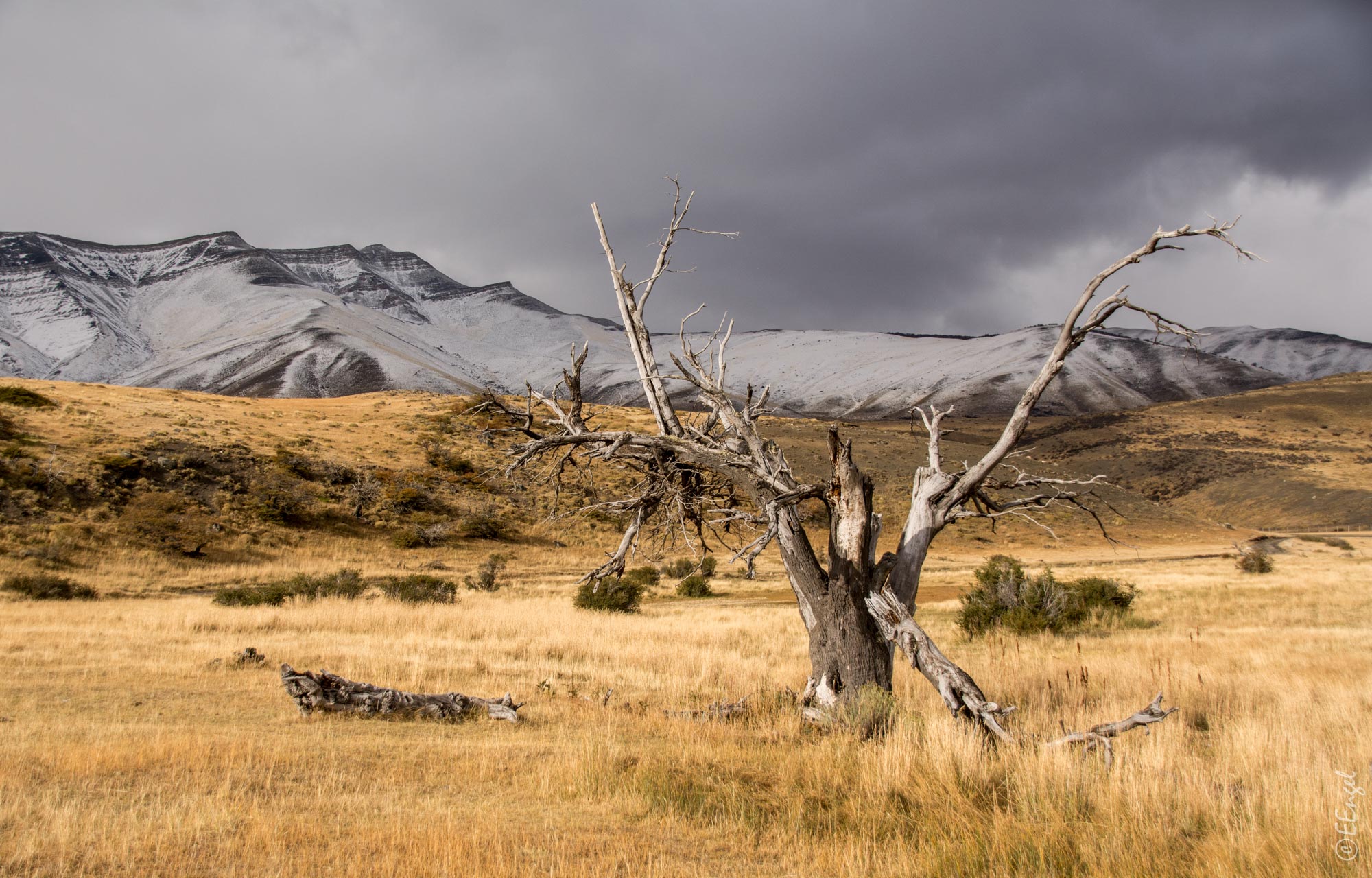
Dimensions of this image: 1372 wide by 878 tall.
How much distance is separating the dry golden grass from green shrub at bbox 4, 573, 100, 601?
373 inches

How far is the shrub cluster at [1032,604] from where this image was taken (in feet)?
50.4

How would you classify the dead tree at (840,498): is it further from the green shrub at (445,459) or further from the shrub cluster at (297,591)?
the green shrub at (445,459)

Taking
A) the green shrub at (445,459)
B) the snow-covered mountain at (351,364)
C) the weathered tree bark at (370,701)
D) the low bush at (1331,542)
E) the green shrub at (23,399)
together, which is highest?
the snow-covered mountain at (351,364)

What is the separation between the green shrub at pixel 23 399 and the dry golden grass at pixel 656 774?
133ft

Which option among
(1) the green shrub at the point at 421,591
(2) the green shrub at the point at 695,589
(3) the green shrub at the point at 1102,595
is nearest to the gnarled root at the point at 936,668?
(3) the green shrub at the point at 1102,595

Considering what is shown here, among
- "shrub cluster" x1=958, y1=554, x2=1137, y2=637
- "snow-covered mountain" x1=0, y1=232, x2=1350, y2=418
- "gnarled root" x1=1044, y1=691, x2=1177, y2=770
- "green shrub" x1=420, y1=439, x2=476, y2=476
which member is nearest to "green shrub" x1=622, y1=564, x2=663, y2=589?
"shrub cluster" x1=958, y1=554, x2=1137, y2=637

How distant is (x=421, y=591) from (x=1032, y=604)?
50.3 feet

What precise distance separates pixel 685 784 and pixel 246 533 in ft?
110

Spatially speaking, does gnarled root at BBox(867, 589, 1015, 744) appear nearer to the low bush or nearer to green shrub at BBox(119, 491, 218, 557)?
green shrub at BBox(119, 491, 218, 557)

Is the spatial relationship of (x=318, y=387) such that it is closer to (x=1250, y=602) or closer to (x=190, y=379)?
(x=190, y=379)

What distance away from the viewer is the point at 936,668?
659 centimetres

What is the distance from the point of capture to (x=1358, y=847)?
397cm

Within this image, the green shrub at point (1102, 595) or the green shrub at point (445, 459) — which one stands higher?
the green shrub at point (445, 459)

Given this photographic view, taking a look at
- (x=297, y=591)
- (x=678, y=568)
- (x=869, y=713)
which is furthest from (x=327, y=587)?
(x=869, y=713)
